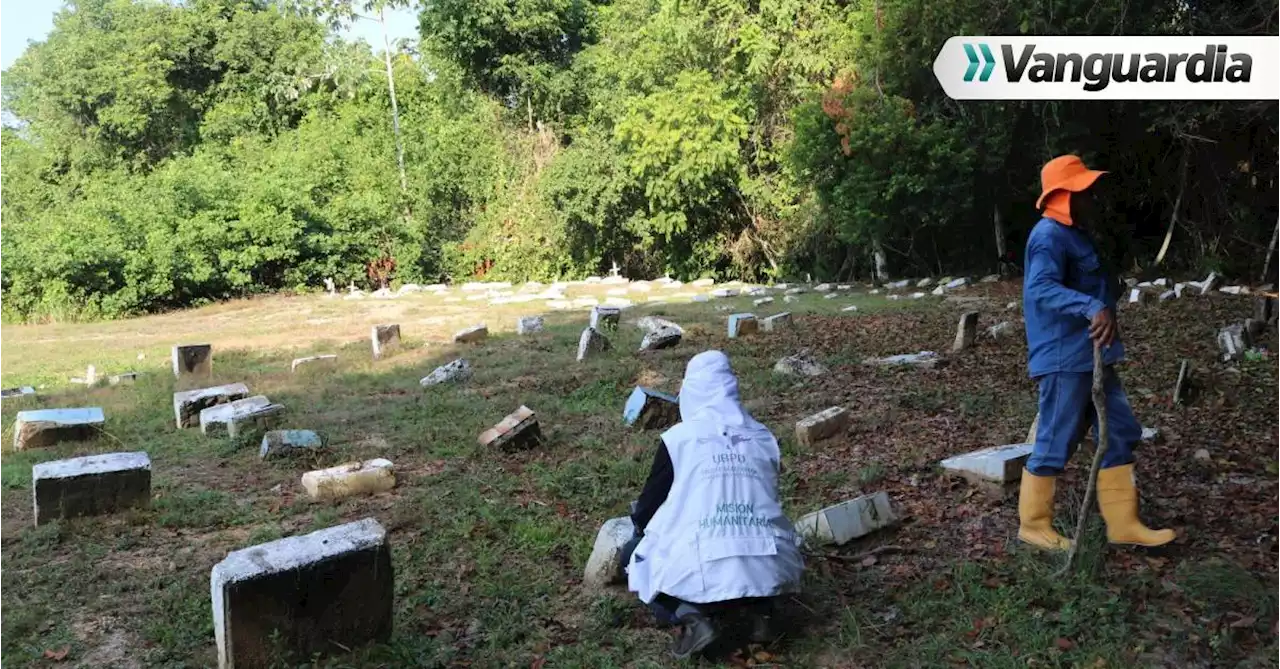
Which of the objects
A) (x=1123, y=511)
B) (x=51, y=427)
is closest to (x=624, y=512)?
(x=1123, y=511)

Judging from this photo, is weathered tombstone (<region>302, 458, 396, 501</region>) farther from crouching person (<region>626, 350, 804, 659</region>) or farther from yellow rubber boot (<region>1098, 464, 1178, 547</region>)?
yellow rubber boot (<region>1098, 464, 1178, 547</region>)

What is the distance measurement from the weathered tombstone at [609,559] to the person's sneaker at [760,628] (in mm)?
760

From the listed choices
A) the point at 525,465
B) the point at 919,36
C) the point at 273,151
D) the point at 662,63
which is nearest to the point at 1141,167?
the point at 919,36

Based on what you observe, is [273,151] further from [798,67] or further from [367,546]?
[367,546]

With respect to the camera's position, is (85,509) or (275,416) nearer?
(85,509)

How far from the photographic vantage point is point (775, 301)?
15844 millimetres

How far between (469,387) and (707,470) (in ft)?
18.6

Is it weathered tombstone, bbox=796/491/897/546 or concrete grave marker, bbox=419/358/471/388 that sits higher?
concrete grave marker, bbox=419/358/471/388


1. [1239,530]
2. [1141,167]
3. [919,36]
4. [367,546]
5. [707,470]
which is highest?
[919,36]

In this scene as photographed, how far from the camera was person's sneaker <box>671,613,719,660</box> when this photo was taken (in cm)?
323

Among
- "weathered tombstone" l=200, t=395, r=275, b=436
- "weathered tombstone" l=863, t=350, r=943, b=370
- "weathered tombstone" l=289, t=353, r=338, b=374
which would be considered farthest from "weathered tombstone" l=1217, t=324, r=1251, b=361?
"weathered tombstone" l=289, t=353, r=338, b=374

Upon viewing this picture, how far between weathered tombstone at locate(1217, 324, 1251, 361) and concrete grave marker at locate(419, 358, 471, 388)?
6.90 metres

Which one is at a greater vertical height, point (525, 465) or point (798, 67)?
point (798, 67)

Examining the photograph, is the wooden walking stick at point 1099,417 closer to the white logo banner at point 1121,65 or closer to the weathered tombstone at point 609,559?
the weathered tombstone at point 609,559
